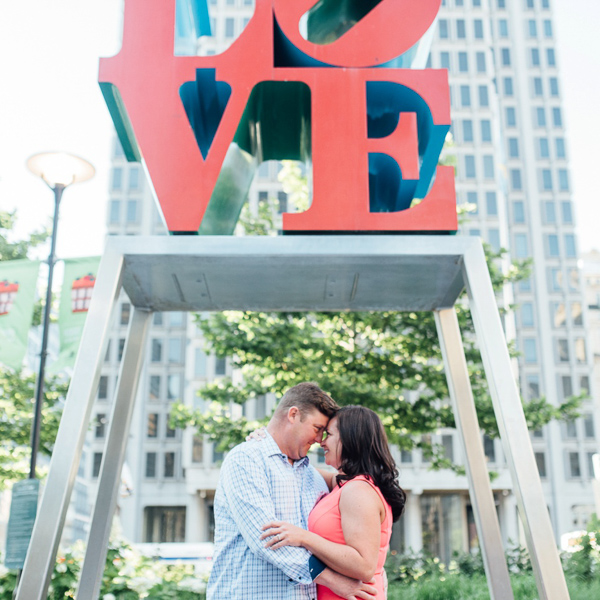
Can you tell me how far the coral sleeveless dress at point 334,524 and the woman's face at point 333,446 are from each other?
12 cm

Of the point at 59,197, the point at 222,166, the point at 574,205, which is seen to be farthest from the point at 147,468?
the point at 222,166

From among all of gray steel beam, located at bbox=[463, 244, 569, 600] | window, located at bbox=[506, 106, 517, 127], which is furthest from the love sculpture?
window, located at bbox=[506, 106, 517, 127]

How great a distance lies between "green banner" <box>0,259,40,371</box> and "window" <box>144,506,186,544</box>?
176ft

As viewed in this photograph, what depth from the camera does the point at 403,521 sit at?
5656 cm

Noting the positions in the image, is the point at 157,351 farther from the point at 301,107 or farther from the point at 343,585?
the point at 343,585

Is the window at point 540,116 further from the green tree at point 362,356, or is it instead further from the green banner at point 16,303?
the green banner at point 16,303

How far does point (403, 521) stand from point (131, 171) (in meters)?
39.3

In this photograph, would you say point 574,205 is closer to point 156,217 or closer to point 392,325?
point 156,217

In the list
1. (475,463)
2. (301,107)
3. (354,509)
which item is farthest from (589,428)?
(354,509)

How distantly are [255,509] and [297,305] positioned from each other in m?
3.08

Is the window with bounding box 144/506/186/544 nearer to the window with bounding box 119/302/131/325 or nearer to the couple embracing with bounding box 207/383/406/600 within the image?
the window with bounding box 119/302/131/325

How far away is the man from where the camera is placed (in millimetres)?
3346

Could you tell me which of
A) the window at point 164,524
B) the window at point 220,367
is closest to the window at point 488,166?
the window at point 220,367

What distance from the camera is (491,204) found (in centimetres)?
6191
